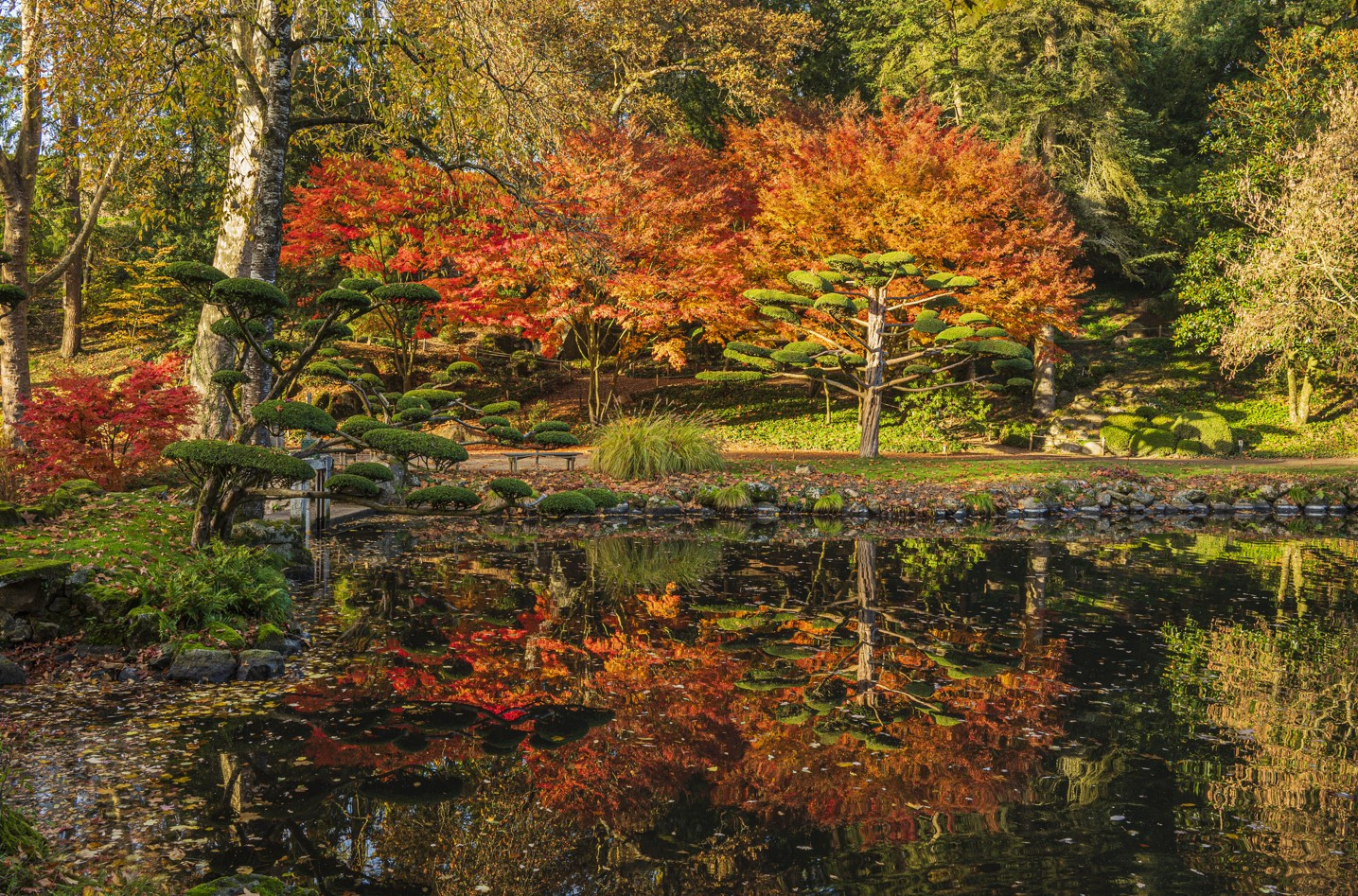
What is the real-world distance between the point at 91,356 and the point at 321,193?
8.43m

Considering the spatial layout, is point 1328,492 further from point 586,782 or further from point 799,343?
point 586,782

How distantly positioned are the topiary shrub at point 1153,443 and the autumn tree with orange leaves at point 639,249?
8231 millimetres

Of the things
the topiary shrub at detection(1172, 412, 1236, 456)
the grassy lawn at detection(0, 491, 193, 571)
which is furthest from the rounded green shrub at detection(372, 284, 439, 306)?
the topiary shrub at detection(1172, 412, 1236, 456)

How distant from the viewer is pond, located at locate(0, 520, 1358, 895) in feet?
10.9

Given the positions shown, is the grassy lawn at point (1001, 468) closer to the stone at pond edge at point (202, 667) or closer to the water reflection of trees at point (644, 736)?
the water reflection of trees at point (644, 736)

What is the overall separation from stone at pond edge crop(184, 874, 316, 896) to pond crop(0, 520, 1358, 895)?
0.58ft

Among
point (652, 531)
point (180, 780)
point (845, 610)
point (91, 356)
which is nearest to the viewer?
point (180, 780)

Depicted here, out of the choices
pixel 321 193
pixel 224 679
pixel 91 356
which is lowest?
pixel 224 679

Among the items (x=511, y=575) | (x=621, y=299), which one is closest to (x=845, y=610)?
(x=511, y=575)

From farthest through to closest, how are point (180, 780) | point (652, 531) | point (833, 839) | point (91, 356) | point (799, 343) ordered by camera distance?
point (91, 356) → point (799, 343) → point (652, 531) → point (180, 780) → point (833, 839)

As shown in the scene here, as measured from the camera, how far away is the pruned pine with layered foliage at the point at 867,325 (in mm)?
15000

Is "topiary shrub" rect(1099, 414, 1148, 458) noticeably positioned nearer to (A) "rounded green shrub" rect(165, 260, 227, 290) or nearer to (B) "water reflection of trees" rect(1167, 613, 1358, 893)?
(B) "water reflection of trees" rect(1167, 613, 1358, 893)

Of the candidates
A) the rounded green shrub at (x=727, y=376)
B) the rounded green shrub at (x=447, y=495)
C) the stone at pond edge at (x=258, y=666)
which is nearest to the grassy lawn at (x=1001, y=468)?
the rounded green shrub at (x=727, y=376)

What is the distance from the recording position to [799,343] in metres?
16.1
